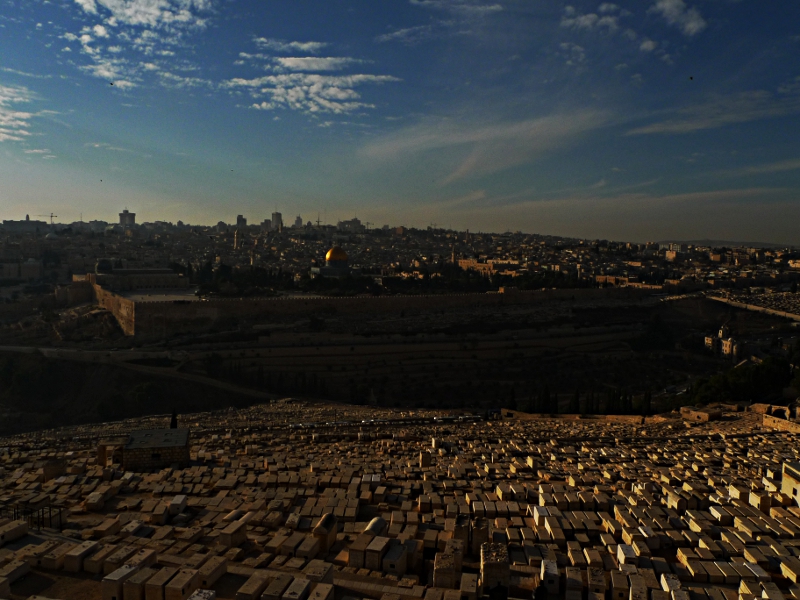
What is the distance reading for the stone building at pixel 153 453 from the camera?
10.6 metres

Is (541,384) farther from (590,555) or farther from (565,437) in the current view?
(590,555)

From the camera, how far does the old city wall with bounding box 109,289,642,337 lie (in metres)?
25.5

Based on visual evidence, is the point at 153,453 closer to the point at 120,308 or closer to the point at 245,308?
the point at 245,308

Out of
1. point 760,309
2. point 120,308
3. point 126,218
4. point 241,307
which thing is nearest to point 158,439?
point 241,307

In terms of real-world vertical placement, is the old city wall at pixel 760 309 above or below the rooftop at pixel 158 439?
below

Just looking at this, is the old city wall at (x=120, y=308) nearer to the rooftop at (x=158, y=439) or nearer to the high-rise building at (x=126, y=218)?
the rooftop at (x=158, y=439)

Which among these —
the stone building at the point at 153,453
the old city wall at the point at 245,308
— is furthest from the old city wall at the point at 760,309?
the stone building at the point at 153,453

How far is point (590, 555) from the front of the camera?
648cm

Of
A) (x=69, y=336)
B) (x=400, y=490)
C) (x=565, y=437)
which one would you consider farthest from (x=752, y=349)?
(x=69, y=336)

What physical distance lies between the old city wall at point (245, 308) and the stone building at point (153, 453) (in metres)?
15.3

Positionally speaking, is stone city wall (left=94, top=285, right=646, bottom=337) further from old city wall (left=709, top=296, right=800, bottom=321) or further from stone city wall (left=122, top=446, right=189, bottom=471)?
stone city wall (left=122, top=446, right=189, bottom=471)

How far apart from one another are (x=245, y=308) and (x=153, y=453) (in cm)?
1707

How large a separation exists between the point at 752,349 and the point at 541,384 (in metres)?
9.09

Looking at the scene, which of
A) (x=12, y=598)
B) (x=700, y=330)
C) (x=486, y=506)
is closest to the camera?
(x=12, y=598)
